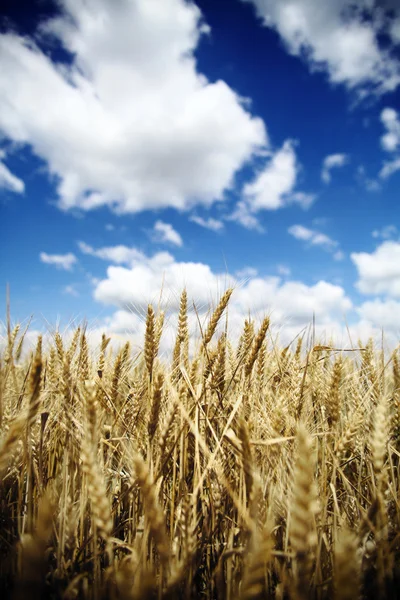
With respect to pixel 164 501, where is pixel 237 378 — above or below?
above

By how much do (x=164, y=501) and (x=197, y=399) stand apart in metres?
0.58

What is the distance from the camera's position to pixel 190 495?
1723 millimetres

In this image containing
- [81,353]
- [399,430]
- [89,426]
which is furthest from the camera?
[399,430]

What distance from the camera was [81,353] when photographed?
2240 mm

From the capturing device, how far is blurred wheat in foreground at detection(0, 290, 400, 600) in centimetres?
94

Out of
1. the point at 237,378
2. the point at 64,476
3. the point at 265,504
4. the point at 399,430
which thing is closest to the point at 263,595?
the point at 265,504

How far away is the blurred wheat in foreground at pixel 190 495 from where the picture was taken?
94 cm

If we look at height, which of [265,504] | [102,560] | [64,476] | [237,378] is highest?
[237,378]

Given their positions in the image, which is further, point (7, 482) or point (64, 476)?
point (7, 482)

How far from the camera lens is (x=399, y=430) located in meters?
2.52

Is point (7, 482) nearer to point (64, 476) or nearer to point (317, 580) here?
point (64, 476)

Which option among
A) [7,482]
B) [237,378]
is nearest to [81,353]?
[7,482]

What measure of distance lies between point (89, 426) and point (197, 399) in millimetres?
606

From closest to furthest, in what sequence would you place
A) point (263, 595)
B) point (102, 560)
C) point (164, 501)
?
point (263, 595) → point (102, 560) → point (164, 501)
